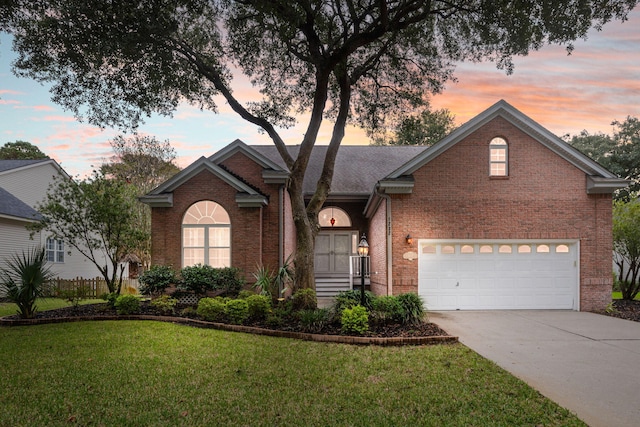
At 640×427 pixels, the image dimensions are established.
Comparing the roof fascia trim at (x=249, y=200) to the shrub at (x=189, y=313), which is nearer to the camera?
the shrub at (x=189, y=313)

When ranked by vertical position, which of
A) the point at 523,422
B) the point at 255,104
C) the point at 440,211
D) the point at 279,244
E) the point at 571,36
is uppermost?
the point at 571,36

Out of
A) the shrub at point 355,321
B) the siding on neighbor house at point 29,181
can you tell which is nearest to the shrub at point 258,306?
the shrub at point 355,321

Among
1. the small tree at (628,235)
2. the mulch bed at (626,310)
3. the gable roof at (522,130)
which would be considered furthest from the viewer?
the small tree at (628,235)

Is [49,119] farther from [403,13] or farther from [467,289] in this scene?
[467,289]

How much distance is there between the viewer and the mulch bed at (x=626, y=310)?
42.9 ft

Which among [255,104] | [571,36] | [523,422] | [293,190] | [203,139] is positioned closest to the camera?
[523,422]

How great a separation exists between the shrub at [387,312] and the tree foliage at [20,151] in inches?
1944

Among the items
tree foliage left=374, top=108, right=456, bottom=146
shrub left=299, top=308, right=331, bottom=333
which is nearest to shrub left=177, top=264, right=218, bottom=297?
shrub left=299, top=308, right=331, bottom=333

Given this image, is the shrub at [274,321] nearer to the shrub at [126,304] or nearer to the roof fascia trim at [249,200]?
the shrub at [126,304]

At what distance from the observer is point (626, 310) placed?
1424 cm

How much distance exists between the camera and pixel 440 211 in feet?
46.4

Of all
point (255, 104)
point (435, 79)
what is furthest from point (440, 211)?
point (255, 104)

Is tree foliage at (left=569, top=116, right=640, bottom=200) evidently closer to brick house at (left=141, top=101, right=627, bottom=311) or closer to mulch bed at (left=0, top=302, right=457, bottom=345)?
brick house at (left=141, top=101, right=627, bottom=311)

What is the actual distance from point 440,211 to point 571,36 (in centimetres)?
587
